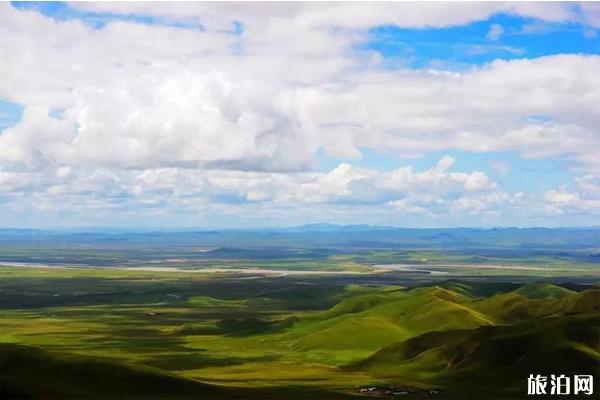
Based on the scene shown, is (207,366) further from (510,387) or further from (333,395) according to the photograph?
(510,387)

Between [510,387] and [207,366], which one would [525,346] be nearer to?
[510,387]

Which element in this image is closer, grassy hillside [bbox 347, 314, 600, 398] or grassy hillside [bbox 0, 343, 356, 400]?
grassy hillside [bbox 0, 343, 356, 400]

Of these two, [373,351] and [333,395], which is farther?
[373,351]

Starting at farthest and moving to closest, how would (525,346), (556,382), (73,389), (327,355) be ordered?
1. (327,355)
2. (525,346)
3. (556,382)
4. (73,389)

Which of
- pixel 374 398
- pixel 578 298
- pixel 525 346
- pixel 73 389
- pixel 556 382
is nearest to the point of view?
pixel 73 389

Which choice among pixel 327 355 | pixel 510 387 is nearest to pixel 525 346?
pixel 510 387

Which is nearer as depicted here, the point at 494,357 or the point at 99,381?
the point at 99,381

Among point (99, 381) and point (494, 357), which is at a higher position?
point (99, 381)

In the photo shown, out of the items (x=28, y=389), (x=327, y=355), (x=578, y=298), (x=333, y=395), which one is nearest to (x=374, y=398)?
(x=333, y=395)

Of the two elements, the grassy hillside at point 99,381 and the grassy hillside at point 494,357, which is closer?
the grassy hillside at point 99,381
